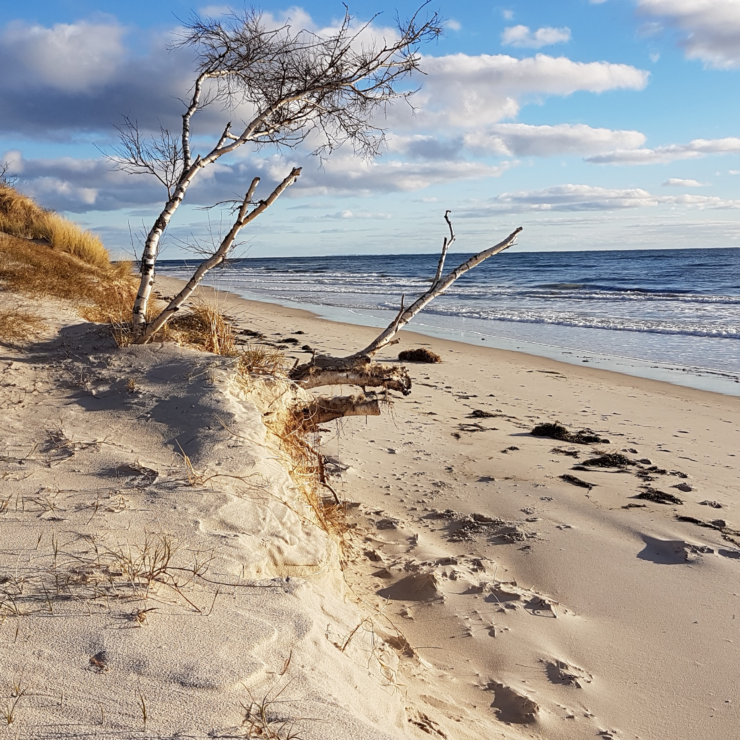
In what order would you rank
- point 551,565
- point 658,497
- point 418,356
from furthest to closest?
point 418,356 < point 658,497 < point 551,565

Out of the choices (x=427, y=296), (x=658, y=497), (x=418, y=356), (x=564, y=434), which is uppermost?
(x=427, y=296)

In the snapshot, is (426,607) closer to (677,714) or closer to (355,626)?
(355,626)

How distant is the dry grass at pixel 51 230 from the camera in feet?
51.3

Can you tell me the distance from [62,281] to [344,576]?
798 centimetres

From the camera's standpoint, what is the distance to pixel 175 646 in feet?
7.62

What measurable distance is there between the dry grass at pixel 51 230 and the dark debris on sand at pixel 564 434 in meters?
11.9

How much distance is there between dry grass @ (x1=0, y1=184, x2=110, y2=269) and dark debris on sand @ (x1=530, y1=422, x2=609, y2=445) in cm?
1190

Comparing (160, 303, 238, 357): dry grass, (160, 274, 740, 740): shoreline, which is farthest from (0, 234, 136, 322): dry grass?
(160, 274, 740, 740): shoreline

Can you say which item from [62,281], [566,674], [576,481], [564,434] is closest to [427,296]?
[576,481]

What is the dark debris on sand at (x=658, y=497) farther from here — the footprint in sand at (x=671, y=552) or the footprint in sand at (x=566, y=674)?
the footprint in sand at (x=566, y=674)

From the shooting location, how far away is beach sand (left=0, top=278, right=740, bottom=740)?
225 cm

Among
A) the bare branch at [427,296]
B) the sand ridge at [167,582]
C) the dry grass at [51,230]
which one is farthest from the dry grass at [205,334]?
the dry grass at [51,230]

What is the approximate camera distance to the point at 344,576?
162 inches

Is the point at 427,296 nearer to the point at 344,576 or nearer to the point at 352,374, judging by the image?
the point at 352,374
